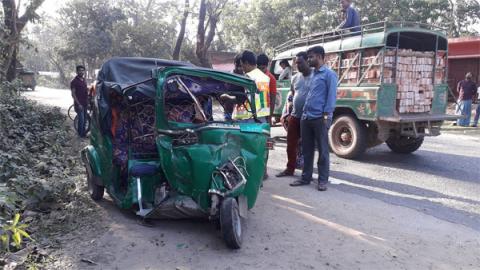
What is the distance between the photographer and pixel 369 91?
23.8 ft

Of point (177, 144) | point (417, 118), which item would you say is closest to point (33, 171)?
point (177, 144)

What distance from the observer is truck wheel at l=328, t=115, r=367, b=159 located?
757cm

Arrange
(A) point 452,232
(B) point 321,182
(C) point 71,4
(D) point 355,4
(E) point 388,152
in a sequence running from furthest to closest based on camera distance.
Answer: (C) point 71,4
(D) point 355,4
(E) point 388,152
(B) point 321,182
(A) point 452,232

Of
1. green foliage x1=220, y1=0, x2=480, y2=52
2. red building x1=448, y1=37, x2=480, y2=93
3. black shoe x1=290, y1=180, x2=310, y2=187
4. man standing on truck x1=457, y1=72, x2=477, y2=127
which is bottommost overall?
black shoe x1=290, y1=180, x2=310, y2=187

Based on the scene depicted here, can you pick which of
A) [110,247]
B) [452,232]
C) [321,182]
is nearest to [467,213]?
[452,232]

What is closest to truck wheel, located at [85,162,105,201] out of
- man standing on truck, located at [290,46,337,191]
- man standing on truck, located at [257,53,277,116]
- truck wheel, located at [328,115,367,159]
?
man standing on truck, located at [257,53,277,116]

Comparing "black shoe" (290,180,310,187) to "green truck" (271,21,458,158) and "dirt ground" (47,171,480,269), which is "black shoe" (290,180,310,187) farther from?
"green truck" (271,21,458,158)

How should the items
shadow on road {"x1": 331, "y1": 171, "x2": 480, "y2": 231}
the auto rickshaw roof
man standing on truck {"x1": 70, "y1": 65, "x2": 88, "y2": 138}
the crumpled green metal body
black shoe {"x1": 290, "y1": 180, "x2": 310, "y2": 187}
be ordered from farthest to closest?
1. man standing on truck {"x1": 70, "y1": 65, "x2": 88, "y2": 138}
2. black shoe {"x1": 290, "y1": 180, "x2": 310, "y2": 187}
3. the auto rickshaw roof
4. shadow on road {"x1": 331, "y1": 171, "x2": 480, "y2": 231}
5. the crumpled green metal body

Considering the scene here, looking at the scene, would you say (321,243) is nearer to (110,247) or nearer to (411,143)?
(110,247)

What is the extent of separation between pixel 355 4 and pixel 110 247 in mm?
21888

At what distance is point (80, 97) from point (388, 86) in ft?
21.9

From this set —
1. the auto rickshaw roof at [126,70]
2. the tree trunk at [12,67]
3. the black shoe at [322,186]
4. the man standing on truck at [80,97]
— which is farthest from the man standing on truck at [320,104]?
the tree trunk at [12,67]

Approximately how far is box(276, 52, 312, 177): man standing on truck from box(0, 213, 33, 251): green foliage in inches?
152

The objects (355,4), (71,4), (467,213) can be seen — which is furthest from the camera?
(71,4)
